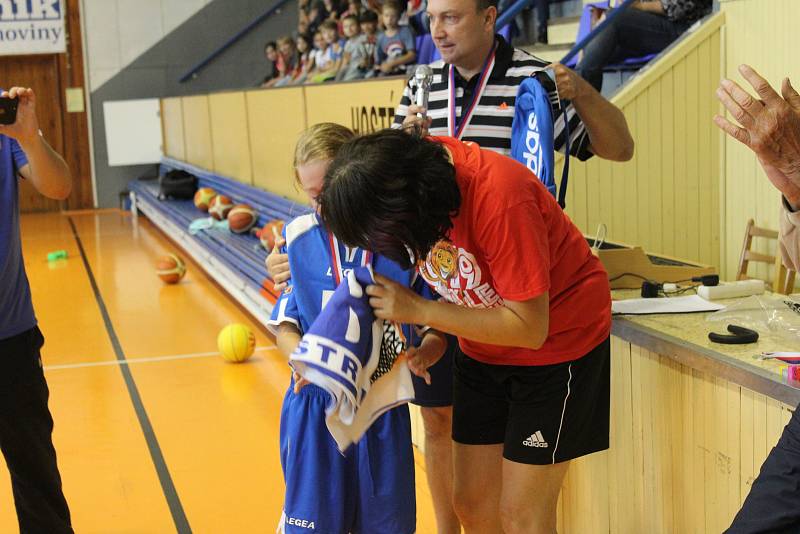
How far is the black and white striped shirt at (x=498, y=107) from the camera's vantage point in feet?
9.46

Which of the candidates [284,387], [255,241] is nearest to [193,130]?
[255,241]

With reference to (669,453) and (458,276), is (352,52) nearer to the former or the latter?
(669,453)

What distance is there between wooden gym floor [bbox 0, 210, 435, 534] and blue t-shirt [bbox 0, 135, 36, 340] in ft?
3.86

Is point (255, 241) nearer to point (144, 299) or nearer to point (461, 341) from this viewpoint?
point (144, 299)

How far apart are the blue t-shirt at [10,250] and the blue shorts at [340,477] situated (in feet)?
3.45

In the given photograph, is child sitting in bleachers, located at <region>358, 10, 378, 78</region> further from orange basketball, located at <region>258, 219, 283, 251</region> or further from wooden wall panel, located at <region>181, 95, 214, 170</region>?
orange basketball, located at <region>258, 219, 283, 251</region>

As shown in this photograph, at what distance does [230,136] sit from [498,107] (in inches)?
299

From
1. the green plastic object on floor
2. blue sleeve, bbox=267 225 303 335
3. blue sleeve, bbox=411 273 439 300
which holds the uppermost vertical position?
blue sleeve, bbox=411 273 439 300

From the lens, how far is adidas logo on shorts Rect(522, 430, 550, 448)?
2334 millimetres

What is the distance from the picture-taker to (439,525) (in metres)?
2.93

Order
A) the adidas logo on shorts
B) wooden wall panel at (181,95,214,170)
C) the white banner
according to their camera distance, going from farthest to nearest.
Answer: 1. the white banner
2. wooden wall panel at (181,95,214,170)
3. the adidas logo on shorts

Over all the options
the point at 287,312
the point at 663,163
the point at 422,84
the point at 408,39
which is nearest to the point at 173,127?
the point at 408,39

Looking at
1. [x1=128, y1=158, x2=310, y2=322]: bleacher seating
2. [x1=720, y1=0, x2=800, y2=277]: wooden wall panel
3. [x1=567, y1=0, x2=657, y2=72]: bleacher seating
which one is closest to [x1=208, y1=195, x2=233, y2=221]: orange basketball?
[x1=128, y1=158, x2=310, y2=322]: bleacher seating

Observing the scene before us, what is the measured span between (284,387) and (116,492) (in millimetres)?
1622
